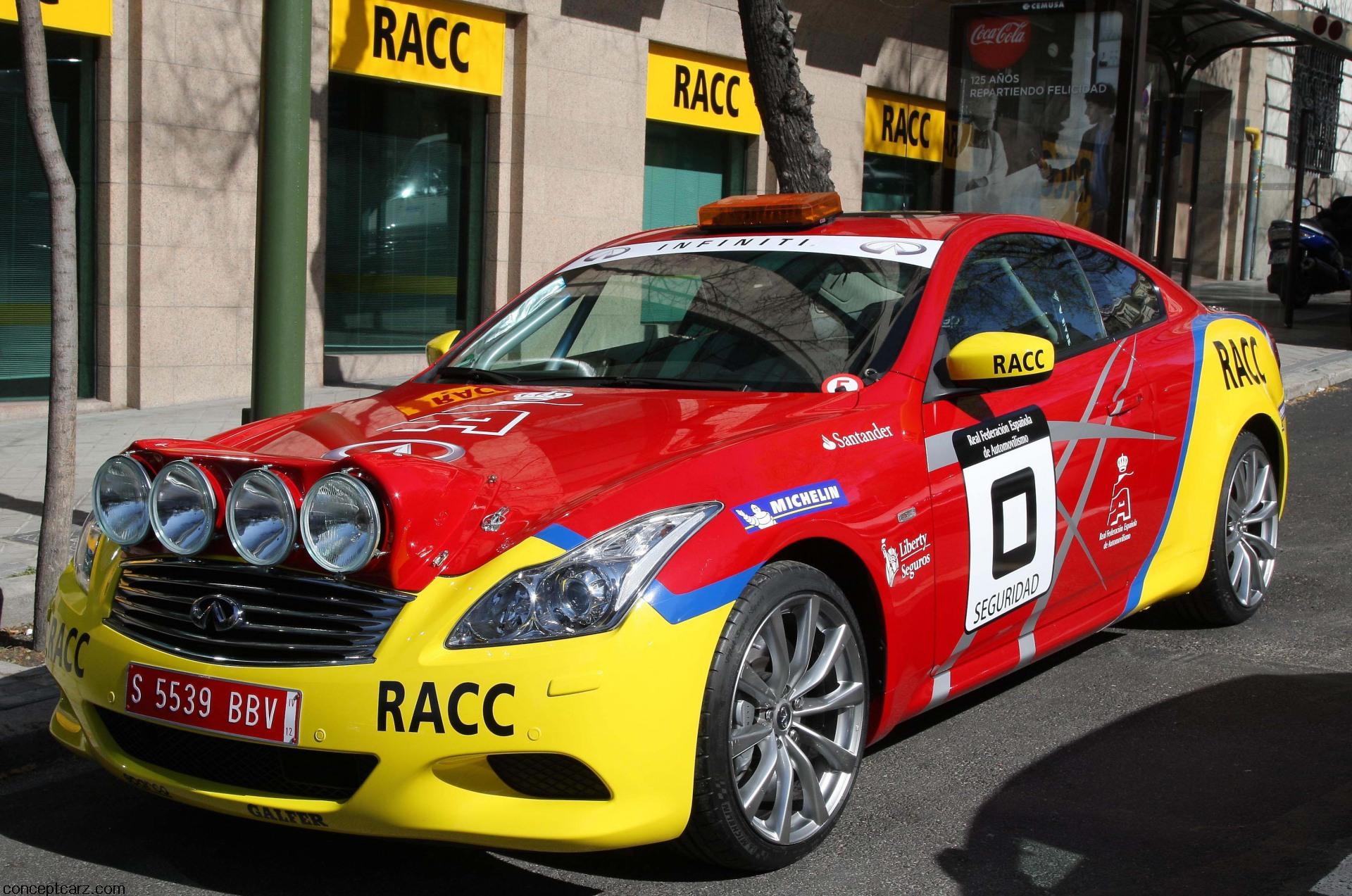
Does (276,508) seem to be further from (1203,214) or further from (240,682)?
(1203,214)

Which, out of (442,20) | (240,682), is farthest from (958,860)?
(442,20)

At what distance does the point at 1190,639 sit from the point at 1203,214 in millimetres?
25128

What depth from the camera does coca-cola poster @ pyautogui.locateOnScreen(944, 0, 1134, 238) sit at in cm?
1382

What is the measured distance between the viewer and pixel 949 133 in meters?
15.1

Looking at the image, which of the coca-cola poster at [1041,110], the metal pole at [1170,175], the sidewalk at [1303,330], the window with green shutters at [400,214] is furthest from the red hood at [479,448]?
the metal pole at [1170,175]

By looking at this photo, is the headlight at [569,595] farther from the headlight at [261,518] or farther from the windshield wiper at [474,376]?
the windshield wiper at [474,376]

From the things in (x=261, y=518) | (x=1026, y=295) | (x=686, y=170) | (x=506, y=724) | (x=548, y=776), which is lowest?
(x=548, y=776)

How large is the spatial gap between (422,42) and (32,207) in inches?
146

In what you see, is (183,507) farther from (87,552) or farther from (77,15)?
(77,15)

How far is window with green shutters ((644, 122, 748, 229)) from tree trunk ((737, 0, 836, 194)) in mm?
6158

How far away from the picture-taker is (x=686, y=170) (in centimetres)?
1645

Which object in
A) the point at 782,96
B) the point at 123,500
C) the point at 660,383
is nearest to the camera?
the point at 123,500

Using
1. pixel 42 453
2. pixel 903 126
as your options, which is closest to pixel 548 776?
pixel 42 453

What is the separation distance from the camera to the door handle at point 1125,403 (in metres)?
4.90
